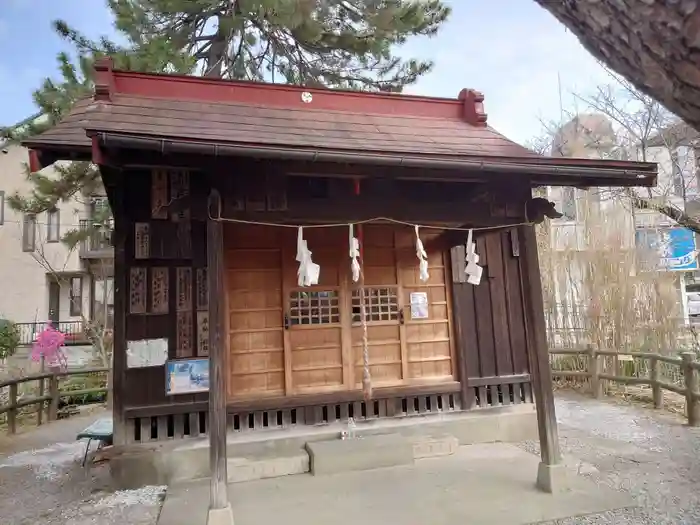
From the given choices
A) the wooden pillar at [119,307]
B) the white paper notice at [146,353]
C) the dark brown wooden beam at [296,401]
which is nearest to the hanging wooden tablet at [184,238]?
the wooden pillar at [119,307]

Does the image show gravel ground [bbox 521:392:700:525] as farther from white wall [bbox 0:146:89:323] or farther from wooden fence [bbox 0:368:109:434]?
white wall [bbox 0:146:89:323]

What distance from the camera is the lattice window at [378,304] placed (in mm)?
5906

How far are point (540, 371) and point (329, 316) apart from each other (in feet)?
8.03

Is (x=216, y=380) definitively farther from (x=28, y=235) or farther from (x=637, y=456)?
(x=28, y=235)

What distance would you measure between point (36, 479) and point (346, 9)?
32.2 ft

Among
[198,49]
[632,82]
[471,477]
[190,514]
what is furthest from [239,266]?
[198,49]

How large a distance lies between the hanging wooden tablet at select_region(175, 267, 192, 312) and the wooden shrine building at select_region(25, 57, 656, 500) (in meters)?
0.02

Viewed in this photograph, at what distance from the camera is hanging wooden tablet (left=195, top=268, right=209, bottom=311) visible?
5.30 metres

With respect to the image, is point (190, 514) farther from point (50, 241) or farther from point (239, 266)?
point (50, 241)

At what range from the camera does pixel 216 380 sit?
12.7ft

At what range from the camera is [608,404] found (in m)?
8.46

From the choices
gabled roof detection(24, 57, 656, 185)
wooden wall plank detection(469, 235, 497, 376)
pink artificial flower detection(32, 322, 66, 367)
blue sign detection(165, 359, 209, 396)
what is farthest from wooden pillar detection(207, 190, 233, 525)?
pink artificial flower detection(32, 322, 66, 367)

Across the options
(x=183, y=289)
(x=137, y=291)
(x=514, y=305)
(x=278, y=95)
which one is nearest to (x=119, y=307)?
(x=137, y=291)

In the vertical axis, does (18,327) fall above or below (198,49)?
below
